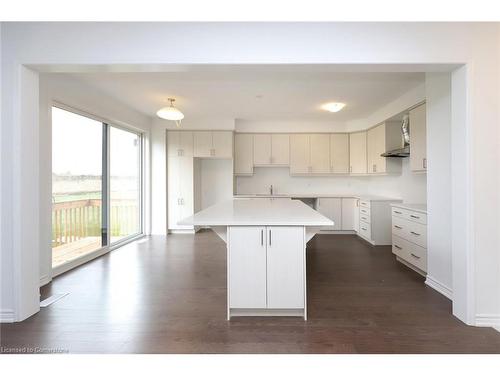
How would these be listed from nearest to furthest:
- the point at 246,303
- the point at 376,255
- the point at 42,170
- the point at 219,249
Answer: the point at 246,303
the point at 42,170
the point at 376,255
the point at 219,249

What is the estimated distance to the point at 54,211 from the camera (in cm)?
332

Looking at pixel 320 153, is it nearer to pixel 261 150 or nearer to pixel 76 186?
pixel 261 150

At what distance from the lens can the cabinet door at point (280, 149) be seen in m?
5.97

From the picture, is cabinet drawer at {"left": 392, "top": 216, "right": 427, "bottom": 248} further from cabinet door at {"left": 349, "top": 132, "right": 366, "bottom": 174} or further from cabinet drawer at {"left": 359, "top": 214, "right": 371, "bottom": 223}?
cabinet door at {"left": 349, "top": 132, "right": 366, "bottom": 174}

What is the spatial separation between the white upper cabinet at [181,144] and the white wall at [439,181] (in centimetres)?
432

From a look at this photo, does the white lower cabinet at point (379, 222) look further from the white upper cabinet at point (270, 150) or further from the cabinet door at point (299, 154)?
the white upper cabinet at point (270, 150)

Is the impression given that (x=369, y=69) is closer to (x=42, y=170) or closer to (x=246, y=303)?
(x=246, y=303)

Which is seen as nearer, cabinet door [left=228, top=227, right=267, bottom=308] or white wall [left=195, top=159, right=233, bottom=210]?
cabinet door [left=228, top=227, right=267, bottom=308]

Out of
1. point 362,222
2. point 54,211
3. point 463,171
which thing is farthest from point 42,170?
point 362,222

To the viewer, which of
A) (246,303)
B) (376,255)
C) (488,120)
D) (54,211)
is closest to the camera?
(488,120)

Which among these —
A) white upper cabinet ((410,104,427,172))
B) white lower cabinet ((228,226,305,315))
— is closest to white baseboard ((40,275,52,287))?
white lower cabinet ((228,226,305,315))

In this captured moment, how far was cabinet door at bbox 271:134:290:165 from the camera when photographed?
19.6 feet

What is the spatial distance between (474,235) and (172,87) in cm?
384

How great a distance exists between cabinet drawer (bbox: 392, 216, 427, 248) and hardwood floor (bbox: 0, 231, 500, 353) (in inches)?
17.0
